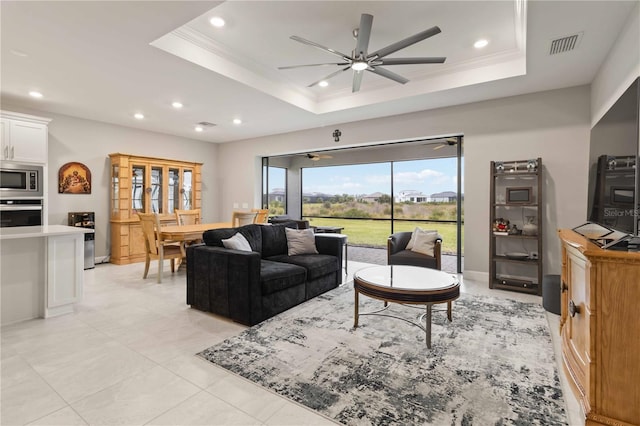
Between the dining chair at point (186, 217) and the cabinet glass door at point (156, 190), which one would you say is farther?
the cabinet glass door at point (156, 190)

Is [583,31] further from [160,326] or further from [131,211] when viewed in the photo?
[131,211]

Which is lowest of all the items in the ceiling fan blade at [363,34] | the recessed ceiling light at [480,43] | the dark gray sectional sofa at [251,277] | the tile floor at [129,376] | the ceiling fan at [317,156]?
the tile floor at [129,376]

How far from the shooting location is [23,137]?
4621 millimetres

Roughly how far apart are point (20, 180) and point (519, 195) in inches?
281

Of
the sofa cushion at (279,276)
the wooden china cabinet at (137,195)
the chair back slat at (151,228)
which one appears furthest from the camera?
the wooden china cabinet at (137,195)

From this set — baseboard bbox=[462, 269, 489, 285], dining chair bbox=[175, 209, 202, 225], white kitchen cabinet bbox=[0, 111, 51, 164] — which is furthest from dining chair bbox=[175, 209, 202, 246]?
baseboard bbox=[462, 269, 489, 285]

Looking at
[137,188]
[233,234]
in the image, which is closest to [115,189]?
[137,188]

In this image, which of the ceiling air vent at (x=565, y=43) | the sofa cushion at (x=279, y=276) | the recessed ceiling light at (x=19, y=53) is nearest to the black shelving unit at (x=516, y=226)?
the ceiling air vent at (x=565, y=43)

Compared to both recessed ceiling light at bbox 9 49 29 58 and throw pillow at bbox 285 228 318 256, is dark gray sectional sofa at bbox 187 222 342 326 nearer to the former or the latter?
throw pillow at bbox 285 228 318 256

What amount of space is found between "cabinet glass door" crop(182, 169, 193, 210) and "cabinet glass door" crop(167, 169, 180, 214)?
0.41 feet

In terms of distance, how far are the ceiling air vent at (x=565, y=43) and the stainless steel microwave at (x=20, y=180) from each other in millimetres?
6823

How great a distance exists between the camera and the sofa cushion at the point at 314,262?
3.72 meters

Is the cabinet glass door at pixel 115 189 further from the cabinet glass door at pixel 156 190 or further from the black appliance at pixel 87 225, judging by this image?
the cabinet glass door at pixel 156 190

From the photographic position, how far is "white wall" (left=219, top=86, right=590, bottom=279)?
404cm
